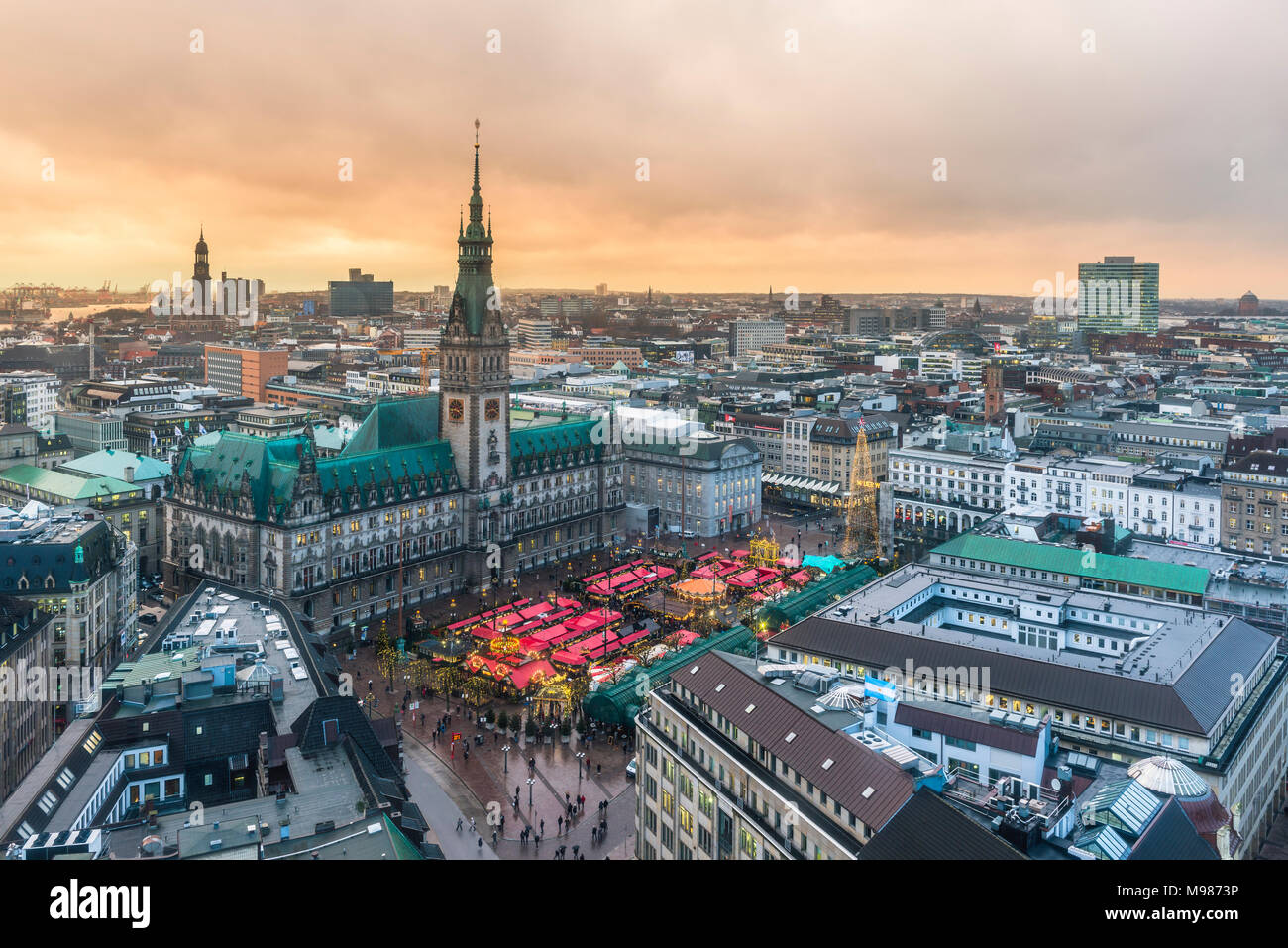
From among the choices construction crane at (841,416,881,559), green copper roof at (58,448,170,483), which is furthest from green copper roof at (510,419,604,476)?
green copper roof at (58,448,170,483)

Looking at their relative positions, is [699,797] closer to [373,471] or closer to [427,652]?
[427,652]

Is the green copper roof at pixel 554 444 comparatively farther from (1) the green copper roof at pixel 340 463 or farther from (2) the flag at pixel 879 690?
(2) the flag at pixel 879 690

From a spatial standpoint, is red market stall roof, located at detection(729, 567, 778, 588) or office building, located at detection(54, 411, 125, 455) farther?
office building, located at detection(54, 411, 125, 455)

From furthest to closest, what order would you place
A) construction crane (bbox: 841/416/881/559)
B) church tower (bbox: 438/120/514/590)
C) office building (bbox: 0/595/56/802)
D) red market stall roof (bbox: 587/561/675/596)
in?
construction crane (bbox: 841/416/881/559), church tower (bbox: 438/120/514/590), red market stall roof (bbox: 587/561/675/596), office building (bbox: 0/595/56/802)

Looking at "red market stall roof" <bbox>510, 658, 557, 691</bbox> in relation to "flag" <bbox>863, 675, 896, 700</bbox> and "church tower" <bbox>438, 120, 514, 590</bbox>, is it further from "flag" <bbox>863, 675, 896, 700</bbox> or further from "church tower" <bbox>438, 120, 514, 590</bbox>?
"church tower" <bbox>438, 120, 514, 590</bbox>

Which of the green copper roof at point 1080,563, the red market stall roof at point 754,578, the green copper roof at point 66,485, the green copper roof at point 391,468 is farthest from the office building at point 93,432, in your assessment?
the green copper roof at point 1080,563
